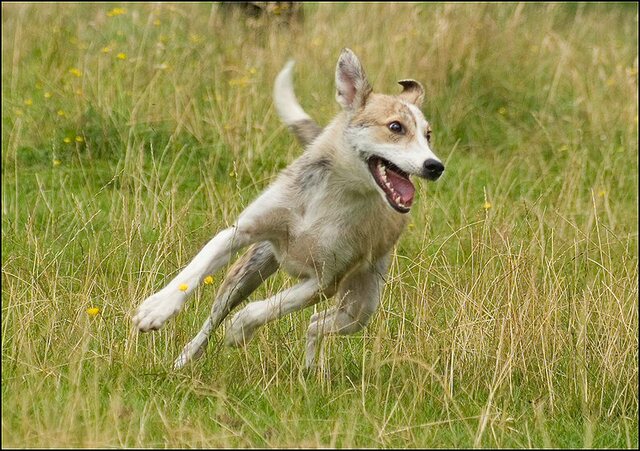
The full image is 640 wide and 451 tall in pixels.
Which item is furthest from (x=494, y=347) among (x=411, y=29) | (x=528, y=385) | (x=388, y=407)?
(x=411, y=29)

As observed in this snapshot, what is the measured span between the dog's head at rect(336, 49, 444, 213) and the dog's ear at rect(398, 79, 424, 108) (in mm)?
57

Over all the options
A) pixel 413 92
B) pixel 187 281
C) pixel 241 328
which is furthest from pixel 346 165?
pixel 187 281

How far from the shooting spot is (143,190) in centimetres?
807

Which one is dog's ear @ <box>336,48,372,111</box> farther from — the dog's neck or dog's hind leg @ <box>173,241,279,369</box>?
dog's hind leg @ <box>173,241,279,369</box>

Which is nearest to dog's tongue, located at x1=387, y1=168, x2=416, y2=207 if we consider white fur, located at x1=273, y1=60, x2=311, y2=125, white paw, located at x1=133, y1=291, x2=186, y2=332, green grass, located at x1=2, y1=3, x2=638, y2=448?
green grass, located at x1=2, y1=3, x2=638, y2=448

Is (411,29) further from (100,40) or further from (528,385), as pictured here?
(528,385)

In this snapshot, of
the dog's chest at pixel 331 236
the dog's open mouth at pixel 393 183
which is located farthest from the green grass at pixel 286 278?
the dog's open mouth at pixel 393 183

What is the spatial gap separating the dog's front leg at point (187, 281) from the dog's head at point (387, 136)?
2.42 feet

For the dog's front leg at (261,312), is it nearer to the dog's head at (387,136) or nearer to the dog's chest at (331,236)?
the dog's chest at (331,236)

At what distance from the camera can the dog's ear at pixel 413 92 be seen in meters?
6.42

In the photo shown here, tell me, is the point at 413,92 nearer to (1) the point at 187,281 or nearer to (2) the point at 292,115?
(2) the point at 292,115

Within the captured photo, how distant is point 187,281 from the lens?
18.0ft

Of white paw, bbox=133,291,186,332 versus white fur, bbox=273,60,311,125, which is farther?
white fur, bbox=273,60,311,125

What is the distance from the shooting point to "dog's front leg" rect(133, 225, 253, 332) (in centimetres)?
525
